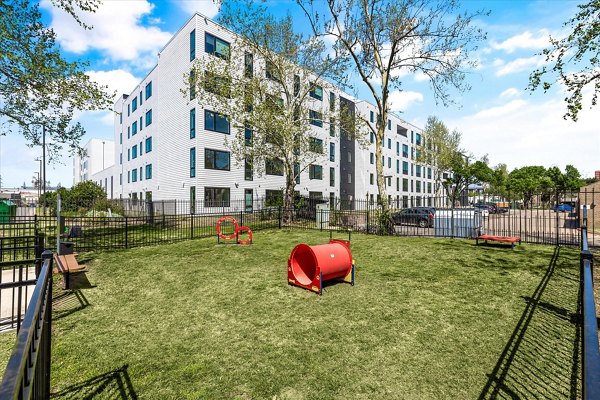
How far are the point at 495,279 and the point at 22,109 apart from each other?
24.9 meters

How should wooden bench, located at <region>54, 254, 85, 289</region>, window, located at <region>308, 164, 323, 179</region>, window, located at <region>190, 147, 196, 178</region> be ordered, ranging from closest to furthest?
wooden bench, located at <region>54, 254, 85, 289</region> → window, located at <region>190, 147, 196, 178</region> → window, located at <region>308, 164, 323, 179</region>

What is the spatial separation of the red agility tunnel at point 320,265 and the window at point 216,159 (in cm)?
2141

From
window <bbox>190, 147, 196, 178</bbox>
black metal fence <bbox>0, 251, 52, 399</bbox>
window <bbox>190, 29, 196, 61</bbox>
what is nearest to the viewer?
black metal fence <bbox>0, 251, 52, 399</bbox>

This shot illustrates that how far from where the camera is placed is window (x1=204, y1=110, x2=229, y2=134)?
2767 centimetres

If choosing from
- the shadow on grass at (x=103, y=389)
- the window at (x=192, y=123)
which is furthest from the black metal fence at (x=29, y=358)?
the window at (x=192, y=123)

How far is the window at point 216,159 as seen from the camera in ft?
90.7

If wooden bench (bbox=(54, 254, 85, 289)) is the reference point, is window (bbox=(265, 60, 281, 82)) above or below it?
above

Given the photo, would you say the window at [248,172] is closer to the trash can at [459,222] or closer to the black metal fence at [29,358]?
the trash can at [459,222]

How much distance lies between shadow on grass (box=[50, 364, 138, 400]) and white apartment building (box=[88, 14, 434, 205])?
16.9m

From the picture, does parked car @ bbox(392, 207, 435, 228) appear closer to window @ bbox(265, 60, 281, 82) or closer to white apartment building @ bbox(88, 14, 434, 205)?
white apartment building @ bbox(88, 14, 434, 205)

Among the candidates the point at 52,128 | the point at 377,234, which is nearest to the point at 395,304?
the point at 377,234

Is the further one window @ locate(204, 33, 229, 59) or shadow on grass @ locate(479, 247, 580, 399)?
window @ locate(204, 33, 229, 59)

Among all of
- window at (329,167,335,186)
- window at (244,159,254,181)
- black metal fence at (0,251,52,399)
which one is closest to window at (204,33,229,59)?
window at (244,159,254,181)

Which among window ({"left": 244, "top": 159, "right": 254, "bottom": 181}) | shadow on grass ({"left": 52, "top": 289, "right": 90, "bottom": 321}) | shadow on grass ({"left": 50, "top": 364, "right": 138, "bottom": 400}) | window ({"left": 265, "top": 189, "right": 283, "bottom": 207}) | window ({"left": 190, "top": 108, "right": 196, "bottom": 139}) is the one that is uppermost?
window ({"left": 190, "top": 108, "right": 196, "bottom": 139})
